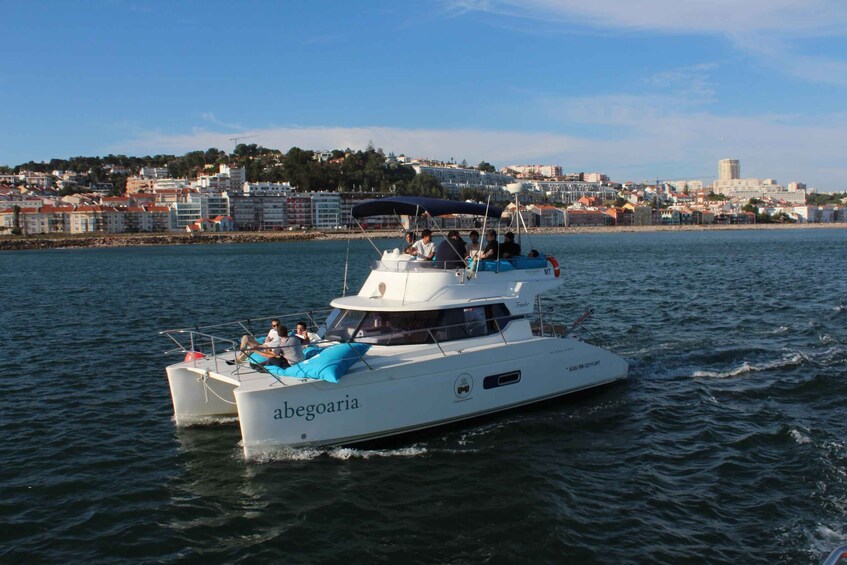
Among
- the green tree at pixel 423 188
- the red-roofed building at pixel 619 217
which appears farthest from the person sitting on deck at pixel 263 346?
the red-roofed building at pixel 619 217

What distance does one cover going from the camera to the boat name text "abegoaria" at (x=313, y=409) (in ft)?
32.2

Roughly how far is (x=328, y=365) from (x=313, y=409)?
0.74 meters

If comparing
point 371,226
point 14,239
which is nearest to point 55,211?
point 14,239

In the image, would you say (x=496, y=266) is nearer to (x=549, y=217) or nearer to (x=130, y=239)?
(x=130, y=239)

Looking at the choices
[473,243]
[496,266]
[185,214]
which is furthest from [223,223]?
[496,266]

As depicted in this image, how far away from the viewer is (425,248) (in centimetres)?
1333

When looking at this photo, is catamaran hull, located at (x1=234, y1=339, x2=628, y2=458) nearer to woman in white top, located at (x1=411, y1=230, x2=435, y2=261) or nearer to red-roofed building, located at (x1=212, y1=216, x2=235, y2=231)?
woman in white top, located at (x1=411, y1=230, x2=435, y2=261)

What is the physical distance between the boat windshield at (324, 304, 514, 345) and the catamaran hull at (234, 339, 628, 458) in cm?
76

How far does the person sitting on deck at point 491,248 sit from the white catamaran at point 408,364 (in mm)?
398

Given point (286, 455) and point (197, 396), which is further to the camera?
point (197, 396)

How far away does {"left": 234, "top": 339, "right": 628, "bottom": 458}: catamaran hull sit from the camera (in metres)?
9.81

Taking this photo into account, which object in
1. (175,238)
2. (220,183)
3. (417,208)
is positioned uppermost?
(220,183)

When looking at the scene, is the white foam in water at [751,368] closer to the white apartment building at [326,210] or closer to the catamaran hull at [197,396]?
the catamaran hull at [197,396]

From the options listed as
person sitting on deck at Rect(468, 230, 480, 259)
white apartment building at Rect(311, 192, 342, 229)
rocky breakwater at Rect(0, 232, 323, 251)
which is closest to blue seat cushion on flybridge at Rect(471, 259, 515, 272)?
person sitting on deck at Rect(468, 230, 480, 259)
